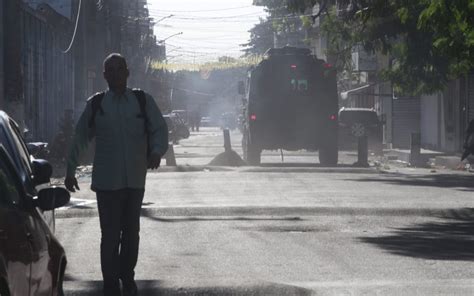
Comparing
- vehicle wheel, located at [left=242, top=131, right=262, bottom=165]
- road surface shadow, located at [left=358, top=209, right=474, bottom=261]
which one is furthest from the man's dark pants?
vehicle wheel, located at [left=242, top=131, right=262, bottom=165]

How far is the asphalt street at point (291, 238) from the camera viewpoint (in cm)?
1102

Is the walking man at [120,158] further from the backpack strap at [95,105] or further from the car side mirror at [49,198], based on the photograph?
the car side mirror at [49,198]

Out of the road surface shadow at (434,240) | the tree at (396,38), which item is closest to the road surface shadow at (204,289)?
the road surface shadow at (434,240)

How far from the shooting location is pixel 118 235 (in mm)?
9891

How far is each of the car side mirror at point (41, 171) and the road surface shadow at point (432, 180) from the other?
17.7 metres

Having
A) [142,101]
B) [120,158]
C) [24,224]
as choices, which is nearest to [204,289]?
[120,158]

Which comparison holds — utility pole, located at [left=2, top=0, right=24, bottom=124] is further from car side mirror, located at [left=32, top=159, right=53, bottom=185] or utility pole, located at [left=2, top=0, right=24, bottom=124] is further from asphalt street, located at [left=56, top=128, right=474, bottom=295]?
car side mirror, located at [left=32, top=159, right=53, bottom=185]

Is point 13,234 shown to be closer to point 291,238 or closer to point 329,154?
point 291,238

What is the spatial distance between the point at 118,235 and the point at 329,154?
27.7 meters

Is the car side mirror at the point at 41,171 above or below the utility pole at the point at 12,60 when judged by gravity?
below

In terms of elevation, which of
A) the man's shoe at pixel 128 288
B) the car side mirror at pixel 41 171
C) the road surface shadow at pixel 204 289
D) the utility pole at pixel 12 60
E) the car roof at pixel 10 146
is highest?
the utility pole at pixel 12 60

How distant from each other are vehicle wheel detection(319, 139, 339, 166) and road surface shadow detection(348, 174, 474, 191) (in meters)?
6.45

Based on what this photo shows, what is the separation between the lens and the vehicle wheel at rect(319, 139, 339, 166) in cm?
3728

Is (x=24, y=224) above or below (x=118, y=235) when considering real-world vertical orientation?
above
